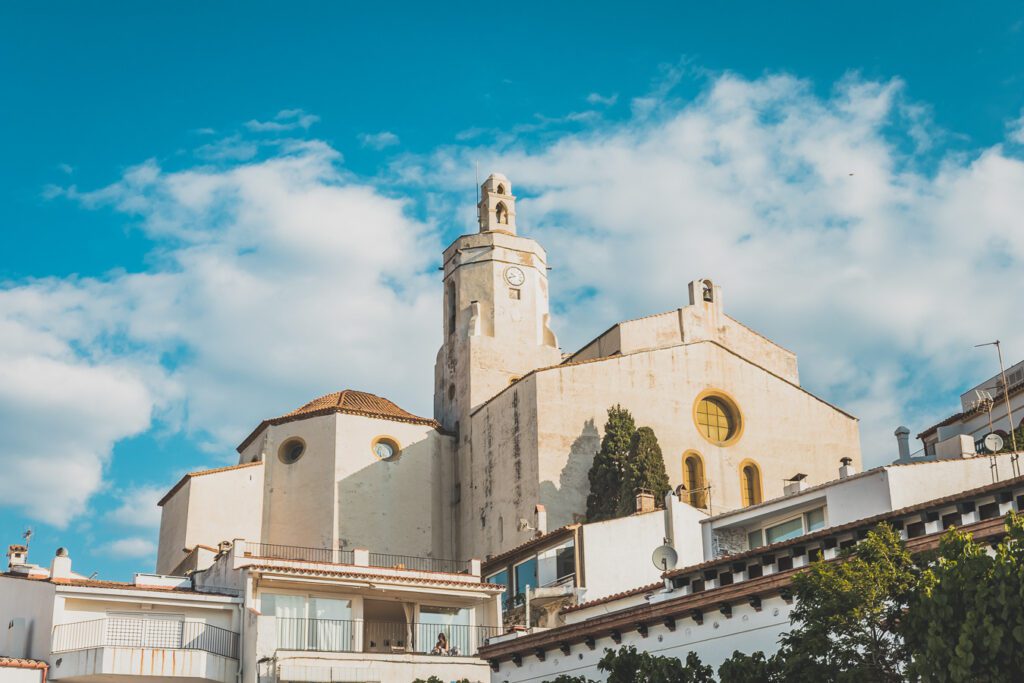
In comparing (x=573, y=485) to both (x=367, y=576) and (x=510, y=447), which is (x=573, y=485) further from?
(x=367, y=576)

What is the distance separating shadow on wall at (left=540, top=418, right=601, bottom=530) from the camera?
48281 millimetres

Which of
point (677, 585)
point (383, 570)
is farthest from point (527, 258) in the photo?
point (677, 585)

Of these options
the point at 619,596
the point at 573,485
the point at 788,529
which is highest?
the point at 573,485

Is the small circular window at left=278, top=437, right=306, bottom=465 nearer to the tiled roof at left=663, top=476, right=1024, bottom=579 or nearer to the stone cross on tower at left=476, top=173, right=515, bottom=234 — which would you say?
the stone cross on tower at left=476, top=173, right=515, bottom=234

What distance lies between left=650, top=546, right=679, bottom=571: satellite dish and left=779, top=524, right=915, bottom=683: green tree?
16.2 metres

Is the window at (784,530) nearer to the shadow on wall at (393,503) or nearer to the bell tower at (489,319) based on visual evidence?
the shadow on wall at (393,503)

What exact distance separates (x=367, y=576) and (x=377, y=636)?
6.69 ft

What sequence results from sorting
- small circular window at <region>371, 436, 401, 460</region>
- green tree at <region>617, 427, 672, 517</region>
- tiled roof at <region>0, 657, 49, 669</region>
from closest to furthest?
tiled roof at <region>0, 657, 49, 669</region>, green tree at <region>617, 427, 672, 517</region>, small circular window at <region>371, 436, 401, 460</region>

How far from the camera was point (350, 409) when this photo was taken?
54.2 metres

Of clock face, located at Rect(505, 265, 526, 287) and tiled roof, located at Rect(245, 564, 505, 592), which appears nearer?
tiled roof, located at Rect(245, 564, 505, 592)

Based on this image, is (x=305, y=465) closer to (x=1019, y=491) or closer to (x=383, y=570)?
(x=383, y=570)

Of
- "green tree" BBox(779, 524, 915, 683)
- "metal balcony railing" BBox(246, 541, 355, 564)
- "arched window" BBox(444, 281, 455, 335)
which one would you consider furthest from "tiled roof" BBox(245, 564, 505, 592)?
"arched window" BBox(444, 281, 455, 335)

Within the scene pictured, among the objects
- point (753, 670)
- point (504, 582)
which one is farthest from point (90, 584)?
point (753, 670)

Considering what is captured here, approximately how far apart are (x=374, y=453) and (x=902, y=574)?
3712 centimetres
